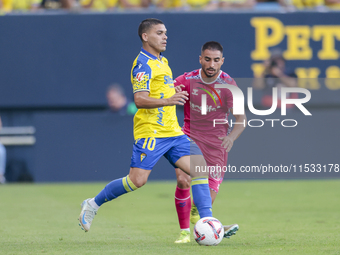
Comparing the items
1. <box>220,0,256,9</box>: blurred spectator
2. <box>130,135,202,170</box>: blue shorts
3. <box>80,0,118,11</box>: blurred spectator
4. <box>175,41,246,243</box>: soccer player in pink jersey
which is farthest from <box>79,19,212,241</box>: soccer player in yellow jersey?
<box>220,0,256,9</box>: blurred spectator

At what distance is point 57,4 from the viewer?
13898 mm

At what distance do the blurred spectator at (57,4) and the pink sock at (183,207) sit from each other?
8.80m

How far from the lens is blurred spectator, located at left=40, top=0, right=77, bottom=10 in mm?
13758

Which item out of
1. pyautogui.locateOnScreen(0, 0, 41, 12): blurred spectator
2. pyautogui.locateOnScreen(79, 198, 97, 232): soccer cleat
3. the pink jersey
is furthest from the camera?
pyautogui.locateOnScreen(0, 0, 41, 12): blurred spectator

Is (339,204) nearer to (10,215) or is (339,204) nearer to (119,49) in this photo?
(10,215)

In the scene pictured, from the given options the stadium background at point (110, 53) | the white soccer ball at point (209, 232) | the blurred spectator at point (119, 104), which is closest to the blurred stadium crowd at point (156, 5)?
the stadium background at point (110, 53)

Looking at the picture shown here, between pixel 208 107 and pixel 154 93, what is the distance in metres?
0.91

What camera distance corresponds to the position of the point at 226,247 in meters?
5.41

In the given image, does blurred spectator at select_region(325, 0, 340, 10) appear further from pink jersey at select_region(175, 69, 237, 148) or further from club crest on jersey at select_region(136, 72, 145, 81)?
club crest on jersey at select_region(136, 72, 145, 81)

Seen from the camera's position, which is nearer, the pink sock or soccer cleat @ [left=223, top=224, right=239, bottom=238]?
soccer cleat @ [left=223, top=224, right=239, bottom=238]

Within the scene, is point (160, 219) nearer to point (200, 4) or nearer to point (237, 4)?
point (200, 4)

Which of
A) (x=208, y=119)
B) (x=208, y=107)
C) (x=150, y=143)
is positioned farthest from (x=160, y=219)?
(x=150, y=143)

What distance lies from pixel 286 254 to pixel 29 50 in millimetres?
10173

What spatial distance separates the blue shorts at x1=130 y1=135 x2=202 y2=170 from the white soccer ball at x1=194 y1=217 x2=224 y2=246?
0.73 m
